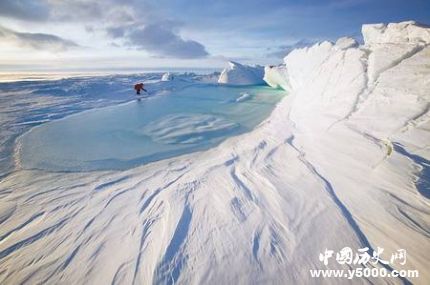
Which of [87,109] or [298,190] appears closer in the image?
[298,190]

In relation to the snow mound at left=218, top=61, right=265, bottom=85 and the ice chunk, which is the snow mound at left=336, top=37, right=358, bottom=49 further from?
the snow mound at left=218, top=61, right=265, bottom=85

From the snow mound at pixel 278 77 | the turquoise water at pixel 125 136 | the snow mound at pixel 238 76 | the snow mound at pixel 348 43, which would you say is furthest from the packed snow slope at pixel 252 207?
the snow mound at pixel 238 76

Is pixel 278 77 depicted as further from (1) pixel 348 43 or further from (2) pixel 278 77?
(1) pixel 348 43

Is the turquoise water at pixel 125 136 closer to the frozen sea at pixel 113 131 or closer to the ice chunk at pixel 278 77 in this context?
the frozen sea at pixel 113 131

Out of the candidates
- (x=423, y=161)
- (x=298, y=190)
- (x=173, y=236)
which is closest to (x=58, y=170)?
(x=173, y=236)

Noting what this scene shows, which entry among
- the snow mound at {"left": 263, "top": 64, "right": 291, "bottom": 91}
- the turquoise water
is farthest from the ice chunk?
the turquoise water

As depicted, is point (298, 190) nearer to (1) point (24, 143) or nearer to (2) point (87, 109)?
(1) point (24, 143)
